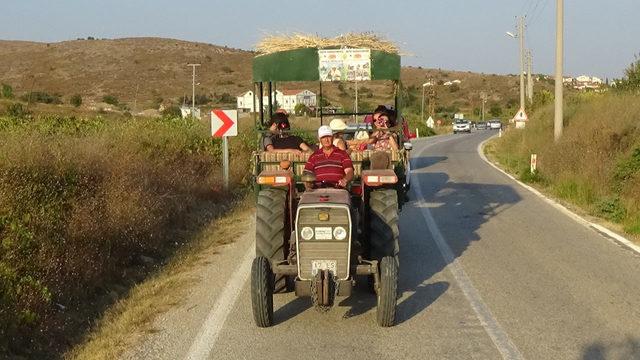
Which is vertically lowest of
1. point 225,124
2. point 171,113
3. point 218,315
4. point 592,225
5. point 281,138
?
point 592,225

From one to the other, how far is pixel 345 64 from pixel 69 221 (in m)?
5.11

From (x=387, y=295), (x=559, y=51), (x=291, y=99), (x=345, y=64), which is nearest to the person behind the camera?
(x=387, y=295)

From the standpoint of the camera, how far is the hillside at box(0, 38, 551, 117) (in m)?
91.6

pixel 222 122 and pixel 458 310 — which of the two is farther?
pixel 222 122

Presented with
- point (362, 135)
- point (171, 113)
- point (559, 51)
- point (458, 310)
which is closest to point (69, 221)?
point (458, 310)

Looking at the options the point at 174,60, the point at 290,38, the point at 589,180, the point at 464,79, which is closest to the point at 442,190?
the point at 589,180

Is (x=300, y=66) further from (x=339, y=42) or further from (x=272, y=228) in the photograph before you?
(x=272, y=228)

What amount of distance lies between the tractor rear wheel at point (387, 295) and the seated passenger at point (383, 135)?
504 cm

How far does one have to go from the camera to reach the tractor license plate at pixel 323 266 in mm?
7559

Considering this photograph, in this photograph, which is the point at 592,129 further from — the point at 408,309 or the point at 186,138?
the point at 408,309

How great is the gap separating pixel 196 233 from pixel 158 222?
1.04 m

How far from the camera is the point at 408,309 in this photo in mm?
8289

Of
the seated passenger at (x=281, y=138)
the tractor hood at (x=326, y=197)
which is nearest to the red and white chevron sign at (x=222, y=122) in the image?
the seated passenger at (x=281, y=138)

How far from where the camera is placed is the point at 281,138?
522 inches
